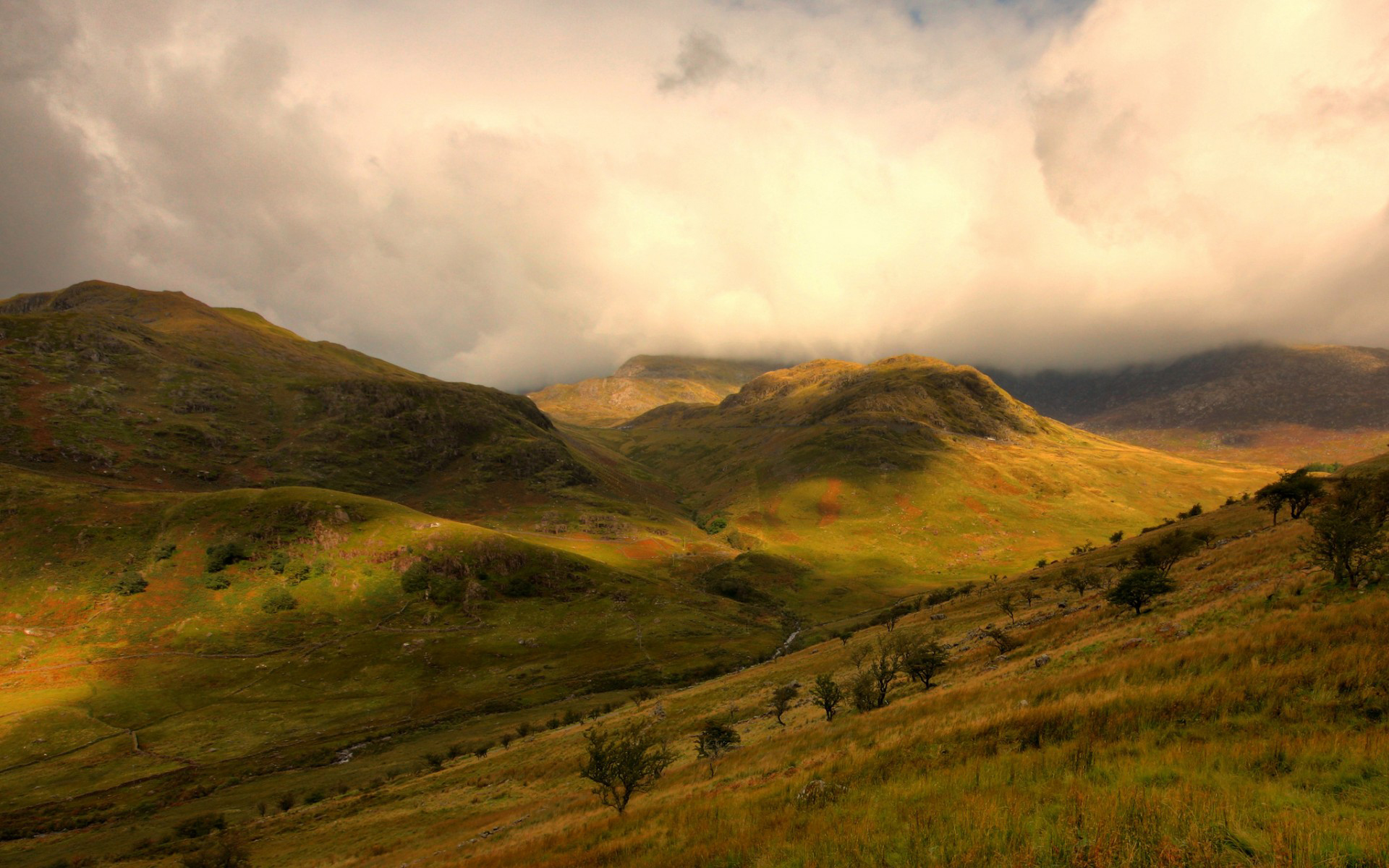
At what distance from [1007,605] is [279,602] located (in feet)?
410

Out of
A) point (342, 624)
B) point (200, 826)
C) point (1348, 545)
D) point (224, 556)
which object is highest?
point (224, 556)

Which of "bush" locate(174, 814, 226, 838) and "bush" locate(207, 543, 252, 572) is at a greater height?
"bush" locate(207, 543, 252, 572)

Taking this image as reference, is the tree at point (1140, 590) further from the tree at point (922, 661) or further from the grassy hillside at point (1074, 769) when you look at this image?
the tree at point (922, 661)

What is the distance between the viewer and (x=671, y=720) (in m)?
49.6

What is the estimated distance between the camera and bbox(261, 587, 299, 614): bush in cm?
10069

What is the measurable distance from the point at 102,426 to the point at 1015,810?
231 metres

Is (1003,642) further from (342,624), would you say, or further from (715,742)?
(342,624)

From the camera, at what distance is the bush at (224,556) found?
10431 cm

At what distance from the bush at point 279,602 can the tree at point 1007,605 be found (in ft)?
406

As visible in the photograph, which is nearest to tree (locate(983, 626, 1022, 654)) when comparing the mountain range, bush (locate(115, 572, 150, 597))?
the mountain range

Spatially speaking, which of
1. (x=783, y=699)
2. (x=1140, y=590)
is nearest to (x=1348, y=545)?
(x=1140, y=590)

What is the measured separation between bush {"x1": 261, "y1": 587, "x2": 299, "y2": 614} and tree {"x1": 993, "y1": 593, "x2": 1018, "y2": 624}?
406 ft

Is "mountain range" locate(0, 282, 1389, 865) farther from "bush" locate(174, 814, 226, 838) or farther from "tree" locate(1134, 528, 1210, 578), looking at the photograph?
"tree" locate(1134, 528, 1210, 578)

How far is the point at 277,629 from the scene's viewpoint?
97.1 meters
